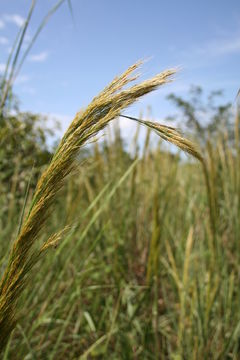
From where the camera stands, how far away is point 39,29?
1259 mm

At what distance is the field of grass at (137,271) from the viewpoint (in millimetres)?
1678

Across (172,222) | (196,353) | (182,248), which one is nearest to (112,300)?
(182,248)

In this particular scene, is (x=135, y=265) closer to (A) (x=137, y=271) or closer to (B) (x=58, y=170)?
(A) (x=137, y=271)

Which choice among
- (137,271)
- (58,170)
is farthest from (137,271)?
(58,170)

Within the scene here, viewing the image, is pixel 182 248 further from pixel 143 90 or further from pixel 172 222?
→ pixel 143 90

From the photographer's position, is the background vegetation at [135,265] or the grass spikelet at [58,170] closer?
the grass spikelet at [58,170]

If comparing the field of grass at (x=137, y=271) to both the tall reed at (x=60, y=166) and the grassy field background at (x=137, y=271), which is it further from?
the tall reed at (x=60, y=166)

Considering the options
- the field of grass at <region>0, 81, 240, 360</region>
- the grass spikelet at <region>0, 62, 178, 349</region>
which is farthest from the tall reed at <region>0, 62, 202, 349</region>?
the field of grass at <region>0, 81, 240, 360</region>

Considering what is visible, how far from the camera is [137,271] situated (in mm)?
2686

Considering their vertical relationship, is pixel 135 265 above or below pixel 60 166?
below

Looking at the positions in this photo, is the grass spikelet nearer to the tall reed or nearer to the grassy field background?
the tall reed

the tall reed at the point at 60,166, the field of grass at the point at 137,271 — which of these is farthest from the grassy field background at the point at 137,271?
the tall reed at the point at 60,166

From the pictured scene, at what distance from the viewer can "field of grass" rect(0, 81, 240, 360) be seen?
66.1 inches

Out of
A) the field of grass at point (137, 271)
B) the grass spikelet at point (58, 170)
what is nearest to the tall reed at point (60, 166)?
the grass spikelet at point (58, 170)
